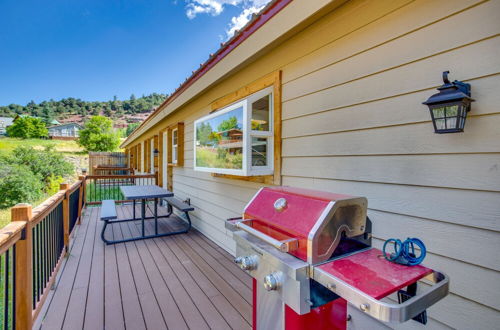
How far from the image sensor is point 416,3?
1.42 meters

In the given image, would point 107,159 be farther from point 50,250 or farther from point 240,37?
point 240,37

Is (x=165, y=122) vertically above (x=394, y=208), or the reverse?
(x=165, y=122)

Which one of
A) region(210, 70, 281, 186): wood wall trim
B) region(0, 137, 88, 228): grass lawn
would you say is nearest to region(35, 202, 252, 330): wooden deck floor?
region(210, 70, 281, 186): wood wall trim

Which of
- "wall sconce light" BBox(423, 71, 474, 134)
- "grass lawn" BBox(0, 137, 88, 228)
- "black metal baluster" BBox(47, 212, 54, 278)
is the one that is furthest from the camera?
"grass lawn" BBox(0, 137, 88, 228)

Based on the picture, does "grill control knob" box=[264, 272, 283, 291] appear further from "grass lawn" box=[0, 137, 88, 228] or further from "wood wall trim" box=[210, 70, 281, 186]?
"grass lawn" box=[0, 137, 88, 228]

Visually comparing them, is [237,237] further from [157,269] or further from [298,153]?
[157,269]

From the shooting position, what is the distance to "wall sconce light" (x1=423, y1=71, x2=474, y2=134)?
113 cm

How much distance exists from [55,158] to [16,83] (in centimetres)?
7374

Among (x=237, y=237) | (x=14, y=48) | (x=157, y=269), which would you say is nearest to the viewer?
(x=237, y=237)

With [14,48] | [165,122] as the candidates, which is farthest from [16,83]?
[165,122]

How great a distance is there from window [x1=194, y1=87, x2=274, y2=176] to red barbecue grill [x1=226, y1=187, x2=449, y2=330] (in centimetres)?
116

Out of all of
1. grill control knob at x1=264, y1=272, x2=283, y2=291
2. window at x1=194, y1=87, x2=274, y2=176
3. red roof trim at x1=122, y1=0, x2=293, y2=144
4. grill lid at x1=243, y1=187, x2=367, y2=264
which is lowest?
grill control knob at x1=264, y1=272, x2=283, y2=291

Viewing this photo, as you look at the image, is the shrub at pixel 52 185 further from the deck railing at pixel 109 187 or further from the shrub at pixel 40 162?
the deck railing at pixel 109 187

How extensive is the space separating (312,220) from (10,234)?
167cm
